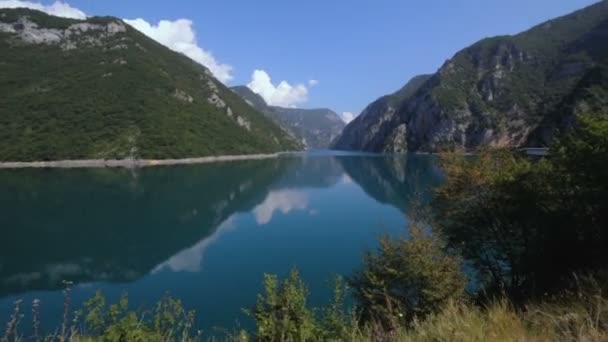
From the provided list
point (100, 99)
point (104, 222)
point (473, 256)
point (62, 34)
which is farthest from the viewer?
point (62, 34)

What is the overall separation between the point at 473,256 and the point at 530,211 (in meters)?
2.89

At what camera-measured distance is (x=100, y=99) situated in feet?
422

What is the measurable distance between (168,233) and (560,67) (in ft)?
640

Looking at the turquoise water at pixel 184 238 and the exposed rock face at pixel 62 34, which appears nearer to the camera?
the turquoise water at pixel 184 238

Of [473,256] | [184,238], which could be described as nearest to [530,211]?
[473,256]

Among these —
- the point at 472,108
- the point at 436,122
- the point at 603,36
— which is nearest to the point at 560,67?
the point at 603,36

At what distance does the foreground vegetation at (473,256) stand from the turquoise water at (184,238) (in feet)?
8.80

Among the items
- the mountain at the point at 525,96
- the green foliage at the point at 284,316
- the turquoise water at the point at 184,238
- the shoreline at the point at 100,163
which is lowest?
the turquoise water at the point at 184,238

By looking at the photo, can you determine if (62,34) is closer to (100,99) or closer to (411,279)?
(100,99)

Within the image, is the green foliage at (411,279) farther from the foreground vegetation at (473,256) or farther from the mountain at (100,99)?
the mountain at (100,99)

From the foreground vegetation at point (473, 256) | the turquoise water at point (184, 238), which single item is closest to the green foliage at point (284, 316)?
the foreground vegetation at point (473, 256)

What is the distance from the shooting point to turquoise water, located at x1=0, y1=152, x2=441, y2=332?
20.5 m

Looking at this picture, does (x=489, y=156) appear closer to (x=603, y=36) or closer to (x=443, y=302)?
(x=443, y=302)

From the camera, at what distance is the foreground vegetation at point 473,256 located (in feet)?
23.9
